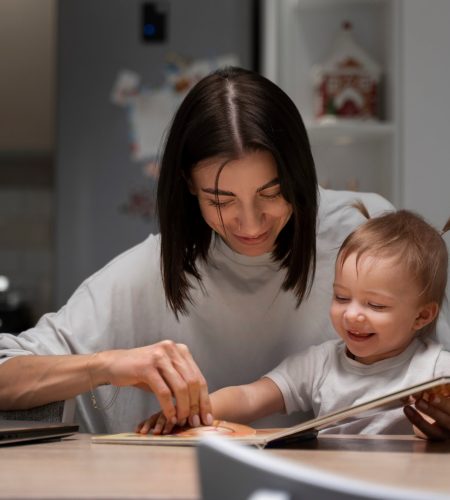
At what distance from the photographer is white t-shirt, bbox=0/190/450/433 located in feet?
5.45

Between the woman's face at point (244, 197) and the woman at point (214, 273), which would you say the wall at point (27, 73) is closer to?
the woman at point (214, 273)

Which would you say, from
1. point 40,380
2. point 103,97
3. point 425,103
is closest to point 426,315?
point 40,380

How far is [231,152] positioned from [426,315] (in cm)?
41

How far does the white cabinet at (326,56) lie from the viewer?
2.87 meters

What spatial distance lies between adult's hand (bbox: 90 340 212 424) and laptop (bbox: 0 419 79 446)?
0.38 feet

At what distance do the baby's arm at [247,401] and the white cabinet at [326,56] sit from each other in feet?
4.76

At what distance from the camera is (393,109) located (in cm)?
275

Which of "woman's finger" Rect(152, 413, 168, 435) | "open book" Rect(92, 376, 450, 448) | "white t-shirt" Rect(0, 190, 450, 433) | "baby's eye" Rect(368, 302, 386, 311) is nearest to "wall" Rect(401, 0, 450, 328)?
"white t-shirt" Rect(0, 190, 450, 433)

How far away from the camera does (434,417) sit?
46.9 inches

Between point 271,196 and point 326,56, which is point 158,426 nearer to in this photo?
point 271,196

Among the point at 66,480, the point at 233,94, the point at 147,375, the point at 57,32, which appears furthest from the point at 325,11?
the point at 66,480

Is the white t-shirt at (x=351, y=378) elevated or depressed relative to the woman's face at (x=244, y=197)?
depressed

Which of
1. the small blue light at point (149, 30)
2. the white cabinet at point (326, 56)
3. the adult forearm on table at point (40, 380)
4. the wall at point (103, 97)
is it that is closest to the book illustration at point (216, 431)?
the adult forearm on table at point (40, 380)

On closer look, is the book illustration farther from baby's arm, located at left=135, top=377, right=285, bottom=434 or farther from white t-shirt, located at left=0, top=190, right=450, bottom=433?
white t-shirt, located at left=0, top=190, right=450, bottom=433
